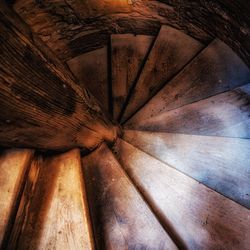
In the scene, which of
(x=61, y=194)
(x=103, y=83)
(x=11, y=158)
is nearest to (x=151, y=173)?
(x=61, y=194)

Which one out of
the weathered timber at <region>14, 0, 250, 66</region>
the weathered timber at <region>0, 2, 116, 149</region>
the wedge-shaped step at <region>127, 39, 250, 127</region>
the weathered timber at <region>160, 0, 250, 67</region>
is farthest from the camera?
the wedge-shaped step at <region>127, 39, 250, 127</region>

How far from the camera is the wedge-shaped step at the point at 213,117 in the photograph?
1793 mm

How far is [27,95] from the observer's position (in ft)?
2.94

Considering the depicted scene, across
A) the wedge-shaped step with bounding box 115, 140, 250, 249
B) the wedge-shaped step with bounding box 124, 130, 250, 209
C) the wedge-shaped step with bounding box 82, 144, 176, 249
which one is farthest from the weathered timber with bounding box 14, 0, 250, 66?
the wedge-shaped step with bounding box 82, 144, 176, 249

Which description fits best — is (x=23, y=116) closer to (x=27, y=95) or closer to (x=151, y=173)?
(x=27, y=95)

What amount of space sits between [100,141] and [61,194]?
432 millimetres

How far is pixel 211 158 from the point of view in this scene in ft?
5.65

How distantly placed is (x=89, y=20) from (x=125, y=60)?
0.52 m

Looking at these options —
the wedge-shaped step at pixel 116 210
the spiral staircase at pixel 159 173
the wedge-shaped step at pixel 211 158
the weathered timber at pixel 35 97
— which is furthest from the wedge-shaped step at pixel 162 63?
the weathered timber at pixel 35 97

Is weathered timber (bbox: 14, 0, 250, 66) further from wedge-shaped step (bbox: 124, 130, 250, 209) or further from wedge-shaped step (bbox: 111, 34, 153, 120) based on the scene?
wedge-shaped step (bbox: 124, 130, 250, 209)

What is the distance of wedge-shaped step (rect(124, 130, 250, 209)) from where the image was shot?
158 cm

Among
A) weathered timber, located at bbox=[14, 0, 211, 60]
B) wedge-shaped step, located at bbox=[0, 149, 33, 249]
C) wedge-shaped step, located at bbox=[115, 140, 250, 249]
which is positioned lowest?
wedge-shaped step, located at bbox=[115, 140, 250, 249]

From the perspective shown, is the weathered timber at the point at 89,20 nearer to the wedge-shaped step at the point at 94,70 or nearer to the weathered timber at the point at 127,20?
the weathered timber at the point at 127,20

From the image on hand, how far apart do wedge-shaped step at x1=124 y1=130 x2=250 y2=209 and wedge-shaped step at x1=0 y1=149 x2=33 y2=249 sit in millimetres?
914
